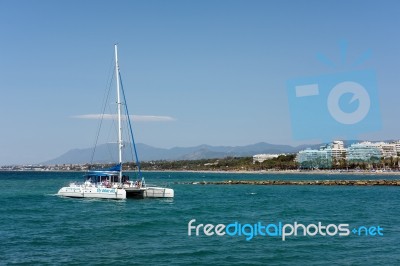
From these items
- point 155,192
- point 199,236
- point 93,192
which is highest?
point 93,192

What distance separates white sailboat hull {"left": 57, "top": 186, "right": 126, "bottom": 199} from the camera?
154 feet

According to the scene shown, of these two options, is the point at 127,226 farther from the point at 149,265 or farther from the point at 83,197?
the point at 83,197

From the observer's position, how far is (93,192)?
49.0m

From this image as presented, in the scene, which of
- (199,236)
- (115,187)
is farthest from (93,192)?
(199,236)

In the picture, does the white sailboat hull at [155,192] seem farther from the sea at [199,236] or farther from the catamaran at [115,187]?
the sea at [199,236]

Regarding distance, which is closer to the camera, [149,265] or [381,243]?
[149,265]

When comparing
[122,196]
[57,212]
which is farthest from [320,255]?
[122,196]

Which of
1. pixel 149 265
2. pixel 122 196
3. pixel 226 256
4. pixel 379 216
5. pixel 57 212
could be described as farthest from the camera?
pixel 122 196

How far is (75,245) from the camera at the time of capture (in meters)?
22.8

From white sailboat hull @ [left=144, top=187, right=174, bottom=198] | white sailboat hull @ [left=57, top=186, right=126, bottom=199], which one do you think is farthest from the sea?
white sailboat hull @ [left=144, top=187, right=174, bottom=198]

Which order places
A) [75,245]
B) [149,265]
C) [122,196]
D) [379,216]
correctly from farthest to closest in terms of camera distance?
1. [122,196]
2. [379,216]
3. [75,245]
4. [149,265]

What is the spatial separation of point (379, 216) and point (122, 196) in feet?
75.8

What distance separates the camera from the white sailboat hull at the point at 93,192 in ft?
154

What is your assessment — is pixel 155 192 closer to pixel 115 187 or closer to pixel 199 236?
pixel 115 187
